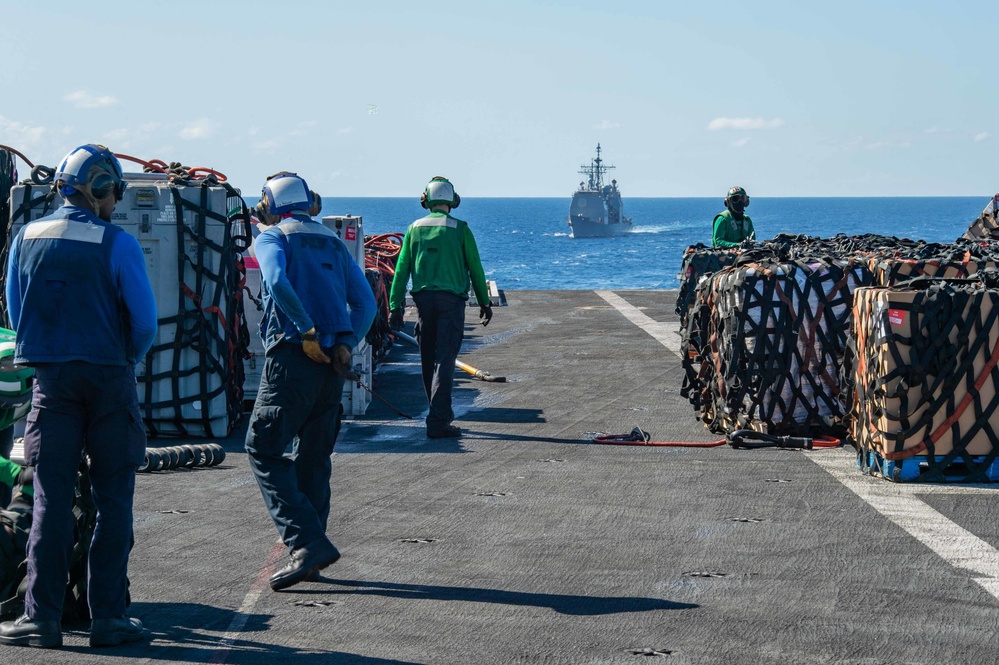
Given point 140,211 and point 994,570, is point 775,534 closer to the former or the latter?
point 994,570

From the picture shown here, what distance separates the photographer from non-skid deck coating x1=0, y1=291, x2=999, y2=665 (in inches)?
209

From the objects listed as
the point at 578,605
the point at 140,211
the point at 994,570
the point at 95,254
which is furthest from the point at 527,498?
the point at 140,211

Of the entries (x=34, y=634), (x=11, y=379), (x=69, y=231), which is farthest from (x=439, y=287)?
(x=34, y=634)

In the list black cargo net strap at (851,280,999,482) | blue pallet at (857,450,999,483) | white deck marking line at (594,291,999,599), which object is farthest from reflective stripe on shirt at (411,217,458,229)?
blue pallet at (857,450,999,483)

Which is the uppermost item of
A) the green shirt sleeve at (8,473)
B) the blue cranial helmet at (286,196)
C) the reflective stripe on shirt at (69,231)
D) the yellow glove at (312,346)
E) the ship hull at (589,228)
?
the blue cranial helmet at (286,196)

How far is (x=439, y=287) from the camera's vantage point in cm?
1078

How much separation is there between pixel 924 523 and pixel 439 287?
483cm

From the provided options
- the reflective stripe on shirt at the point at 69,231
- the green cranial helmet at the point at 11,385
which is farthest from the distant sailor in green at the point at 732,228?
the reflective stripe on shirt at the point at 69,231

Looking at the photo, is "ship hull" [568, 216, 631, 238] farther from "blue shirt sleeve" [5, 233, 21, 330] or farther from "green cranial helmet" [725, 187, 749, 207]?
"blue shirt sleeve" [5, 233, 21, 330]

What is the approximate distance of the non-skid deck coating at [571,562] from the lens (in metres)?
5.32

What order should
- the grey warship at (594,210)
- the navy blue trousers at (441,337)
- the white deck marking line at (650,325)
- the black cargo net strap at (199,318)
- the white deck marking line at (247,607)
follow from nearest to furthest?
the white deck marking line at (247,607)
the black cargo net strap at (199,318)
the navy blue trousers at (441,337)
the white deck marking line at (650,325)
the grey warship at (594,210)

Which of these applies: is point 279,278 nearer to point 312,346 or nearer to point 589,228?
point 312,346

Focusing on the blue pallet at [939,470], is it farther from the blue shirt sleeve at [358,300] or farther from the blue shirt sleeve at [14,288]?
the blue shirt sleeve at [14,288]

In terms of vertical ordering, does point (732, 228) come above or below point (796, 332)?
above
